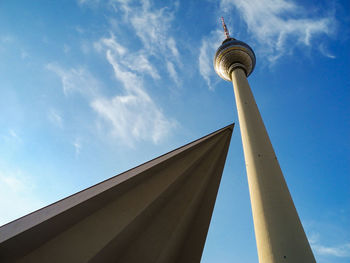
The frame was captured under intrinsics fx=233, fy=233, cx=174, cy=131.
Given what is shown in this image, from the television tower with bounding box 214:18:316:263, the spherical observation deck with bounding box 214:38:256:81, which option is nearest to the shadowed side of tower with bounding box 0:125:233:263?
the television tower with bounding box 214:18:316:263

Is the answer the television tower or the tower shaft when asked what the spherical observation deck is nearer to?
the television tower

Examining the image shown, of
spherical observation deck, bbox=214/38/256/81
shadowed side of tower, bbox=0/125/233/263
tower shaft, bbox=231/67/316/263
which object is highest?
spherical observation deck, bbox=214/38/256/81

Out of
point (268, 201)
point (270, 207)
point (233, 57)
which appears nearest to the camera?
point (270, 207)

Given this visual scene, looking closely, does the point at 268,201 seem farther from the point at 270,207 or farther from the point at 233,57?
the point at 233,57

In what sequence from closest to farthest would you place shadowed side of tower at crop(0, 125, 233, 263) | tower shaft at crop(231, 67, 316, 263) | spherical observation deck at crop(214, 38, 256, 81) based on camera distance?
shadowed side of tower at crop(0, 125, 233, 263)
tower shaft at crop(231, 67, 316, 263)
spherical observation deck at crop(214, 38, 256, 81)

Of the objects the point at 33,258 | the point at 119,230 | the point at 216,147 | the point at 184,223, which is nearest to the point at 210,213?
the point at 184,223

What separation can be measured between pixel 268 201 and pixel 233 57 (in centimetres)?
2523

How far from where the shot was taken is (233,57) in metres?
32.7

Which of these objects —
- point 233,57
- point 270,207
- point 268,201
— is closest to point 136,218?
point 270,207

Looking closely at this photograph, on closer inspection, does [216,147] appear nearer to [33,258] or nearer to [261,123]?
[33,258]

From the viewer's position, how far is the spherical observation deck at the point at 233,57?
107 ft

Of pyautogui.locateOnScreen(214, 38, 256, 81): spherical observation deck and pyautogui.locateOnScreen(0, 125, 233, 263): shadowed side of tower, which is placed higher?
pyautogui.locateOnScreen(214, 38, 256, 81): spherical observation deck

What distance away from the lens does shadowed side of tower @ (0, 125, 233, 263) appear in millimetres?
3350

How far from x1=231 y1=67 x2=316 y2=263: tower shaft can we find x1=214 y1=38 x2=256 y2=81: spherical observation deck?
16423 mm
